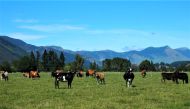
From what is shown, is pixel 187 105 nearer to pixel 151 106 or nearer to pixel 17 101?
pixel 151 106

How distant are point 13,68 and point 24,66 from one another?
204 inches

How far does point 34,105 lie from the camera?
77.3ft

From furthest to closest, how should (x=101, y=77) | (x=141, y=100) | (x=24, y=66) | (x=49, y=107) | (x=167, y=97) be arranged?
1. (x=24, y=66)
2. (x=101, y=77)
3. (x=167, y=97)
4. (x=141, y=100)
5. (x=49, y=107)

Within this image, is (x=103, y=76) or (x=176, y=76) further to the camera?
(x=103, y=76)

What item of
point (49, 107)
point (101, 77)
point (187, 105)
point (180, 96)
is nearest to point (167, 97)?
point (180, 96)

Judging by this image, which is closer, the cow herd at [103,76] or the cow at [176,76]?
the cow herd at [103,76]

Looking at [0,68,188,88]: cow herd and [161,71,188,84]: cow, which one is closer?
[0,68,188,88]: cow herd

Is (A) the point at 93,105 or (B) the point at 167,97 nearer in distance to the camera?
(A) the point at 93,105

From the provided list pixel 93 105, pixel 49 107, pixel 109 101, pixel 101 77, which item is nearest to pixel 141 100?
pixel 109 101

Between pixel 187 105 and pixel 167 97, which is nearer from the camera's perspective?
pixel 187 105

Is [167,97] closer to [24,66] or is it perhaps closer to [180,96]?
[180,96]

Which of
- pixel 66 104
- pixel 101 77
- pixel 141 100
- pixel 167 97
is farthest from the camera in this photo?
pixel 101 77

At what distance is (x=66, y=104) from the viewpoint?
78.5ft

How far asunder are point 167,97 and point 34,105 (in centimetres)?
928
